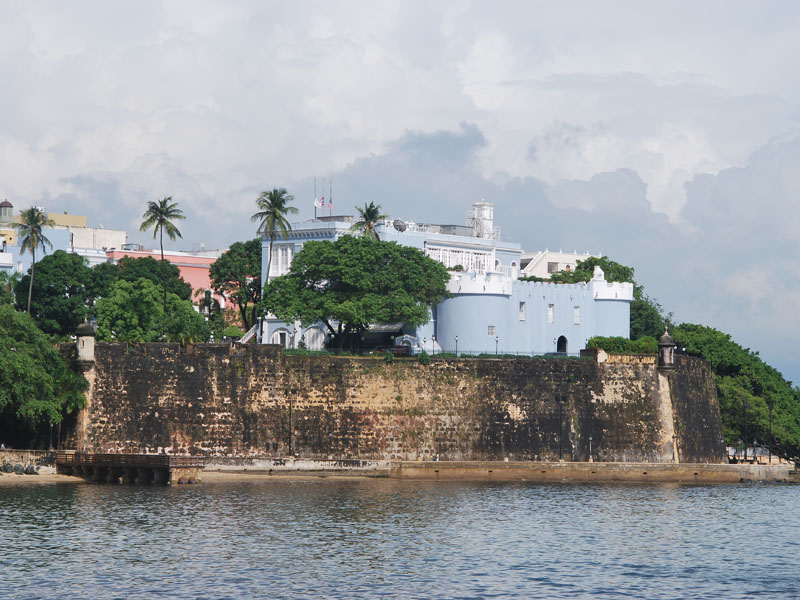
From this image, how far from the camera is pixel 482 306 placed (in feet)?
235

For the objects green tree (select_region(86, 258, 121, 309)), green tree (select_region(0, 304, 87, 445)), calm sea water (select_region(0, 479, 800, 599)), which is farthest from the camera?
green tree (select_region(86, 258, 121, 309))

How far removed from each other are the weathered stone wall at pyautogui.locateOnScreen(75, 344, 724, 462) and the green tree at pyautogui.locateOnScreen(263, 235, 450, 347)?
5.40m

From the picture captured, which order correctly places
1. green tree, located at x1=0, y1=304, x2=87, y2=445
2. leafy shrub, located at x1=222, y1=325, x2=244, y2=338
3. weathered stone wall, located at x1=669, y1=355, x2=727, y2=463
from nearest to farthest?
green tree, located at x1=0, y1=304, x2=87, y2=445 < weathered stone wall, located at x1=669, y1=355, x2=727, y2=463 < leafy shrub, located at x1=222, y1=325, x2=244, y2=338

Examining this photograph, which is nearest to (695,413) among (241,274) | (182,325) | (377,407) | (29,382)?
(377,407)

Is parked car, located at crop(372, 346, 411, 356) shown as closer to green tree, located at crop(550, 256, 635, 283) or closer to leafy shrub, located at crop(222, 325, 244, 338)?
leafy shrub, located at crop(222, 325, 244, 338)

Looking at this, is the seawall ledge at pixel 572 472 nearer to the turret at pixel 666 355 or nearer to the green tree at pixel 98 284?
the turret at pixel 666 355

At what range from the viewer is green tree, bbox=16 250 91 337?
267 ft

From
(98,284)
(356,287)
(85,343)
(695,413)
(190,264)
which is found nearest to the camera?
(85,343)

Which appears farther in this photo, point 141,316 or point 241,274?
point 241,274

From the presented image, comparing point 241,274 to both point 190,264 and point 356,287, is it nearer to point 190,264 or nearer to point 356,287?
point 190,264

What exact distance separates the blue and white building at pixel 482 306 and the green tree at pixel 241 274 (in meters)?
3.62

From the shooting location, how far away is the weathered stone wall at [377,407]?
5950 cm

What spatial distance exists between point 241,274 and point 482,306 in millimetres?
19663

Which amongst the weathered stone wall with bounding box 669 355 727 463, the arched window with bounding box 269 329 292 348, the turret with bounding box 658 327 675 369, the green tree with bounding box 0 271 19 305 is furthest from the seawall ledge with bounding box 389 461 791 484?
the green tree with bounding box 0 271 19 305
